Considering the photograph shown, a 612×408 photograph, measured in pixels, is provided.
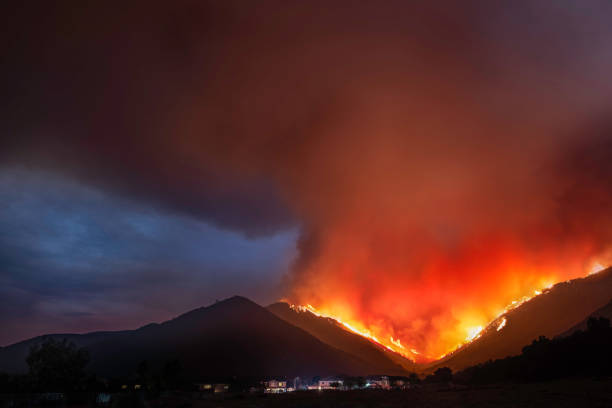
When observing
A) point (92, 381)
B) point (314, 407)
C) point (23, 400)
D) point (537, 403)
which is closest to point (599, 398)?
point (537, 403)

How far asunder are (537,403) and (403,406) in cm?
2010

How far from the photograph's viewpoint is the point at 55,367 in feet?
291

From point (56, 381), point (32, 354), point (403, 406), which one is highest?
point (32, 354)

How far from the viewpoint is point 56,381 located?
88.3 meters

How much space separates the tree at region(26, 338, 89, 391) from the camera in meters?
87.4

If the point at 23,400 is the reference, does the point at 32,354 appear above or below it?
above

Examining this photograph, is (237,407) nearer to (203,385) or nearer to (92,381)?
(92,381)

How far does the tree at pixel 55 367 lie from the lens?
87.4 meters

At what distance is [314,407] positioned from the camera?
2707 inches

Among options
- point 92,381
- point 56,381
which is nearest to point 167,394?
point 92,381

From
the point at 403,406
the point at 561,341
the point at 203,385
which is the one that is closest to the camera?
the point at 403,406

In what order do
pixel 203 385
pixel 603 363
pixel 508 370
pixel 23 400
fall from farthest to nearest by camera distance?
pixel 203 385 → pixel 508 370 → pixel 603 363 → pixel 23 400

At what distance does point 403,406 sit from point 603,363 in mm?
82861

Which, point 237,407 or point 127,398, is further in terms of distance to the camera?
point 237,407
